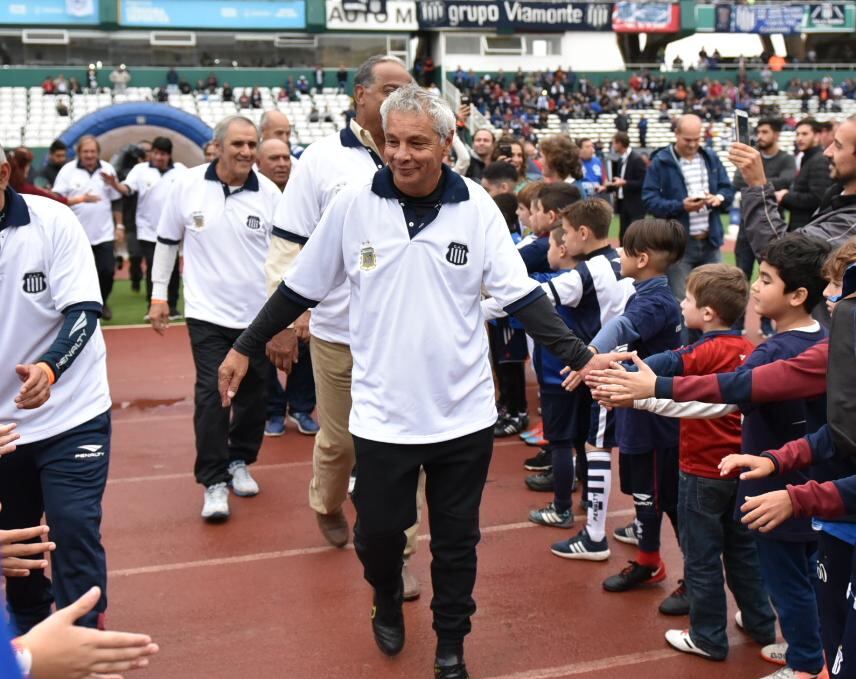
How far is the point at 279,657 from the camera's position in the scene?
415 cm

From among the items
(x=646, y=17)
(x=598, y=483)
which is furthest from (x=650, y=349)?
(x=646, y=17)

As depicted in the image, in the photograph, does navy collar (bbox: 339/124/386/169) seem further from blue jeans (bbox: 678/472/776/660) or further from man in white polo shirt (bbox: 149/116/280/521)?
blue jeans (bbox: 678/472/776/660)

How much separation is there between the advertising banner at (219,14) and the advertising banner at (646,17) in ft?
55.6

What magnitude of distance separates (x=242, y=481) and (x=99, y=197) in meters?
7.02

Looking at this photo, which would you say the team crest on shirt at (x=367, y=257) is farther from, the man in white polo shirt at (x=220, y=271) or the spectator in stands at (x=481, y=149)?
the spectator in stands at (x=481, y=149)

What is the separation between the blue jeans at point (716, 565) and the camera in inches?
155

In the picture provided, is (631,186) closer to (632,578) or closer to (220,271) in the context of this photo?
(220,271)

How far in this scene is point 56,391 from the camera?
12.6 feet

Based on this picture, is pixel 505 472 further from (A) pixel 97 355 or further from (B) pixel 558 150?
(A) pixel 97 355

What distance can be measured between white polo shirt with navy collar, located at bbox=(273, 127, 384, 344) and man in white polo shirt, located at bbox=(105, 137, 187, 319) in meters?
7.89

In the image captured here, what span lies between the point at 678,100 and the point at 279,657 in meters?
46.0

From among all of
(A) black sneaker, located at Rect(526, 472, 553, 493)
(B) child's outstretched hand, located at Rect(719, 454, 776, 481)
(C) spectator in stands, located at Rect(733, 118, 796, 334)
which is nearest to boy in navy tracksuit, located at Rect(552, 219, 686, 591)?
(B) child's outstretched hand, located at Rect(719, 454, 776, 481)

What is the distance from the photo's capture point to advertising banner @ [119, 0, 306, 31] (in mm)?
45062

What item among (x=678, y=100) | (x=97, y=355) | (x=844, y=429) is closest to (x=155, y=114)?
(x=97, y=355)
